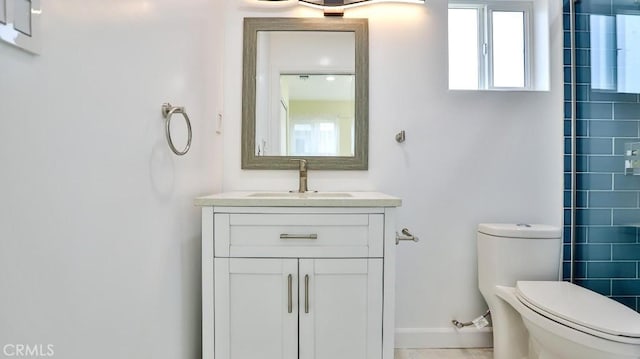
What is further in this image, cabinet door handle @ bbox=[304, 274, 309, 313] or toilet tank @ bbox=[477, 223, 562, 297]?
toilet tank @ bbox=[477, 223, 562, 297]

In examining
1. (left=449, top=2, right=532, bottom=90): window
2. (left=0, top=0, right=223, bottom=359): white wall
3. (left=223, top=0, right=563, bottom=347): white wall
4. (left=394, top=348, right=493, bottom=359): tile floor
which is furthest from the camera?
(left=449, top=2, right=532, bottom=90): window

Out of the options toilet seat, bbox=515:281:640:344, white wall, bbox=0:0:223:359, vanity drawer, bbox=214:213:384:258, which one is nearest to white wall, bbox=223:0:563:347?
toilet seat, bbox=515:281:640:344

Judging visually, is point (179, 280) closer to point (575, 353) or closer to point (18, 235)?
point (18, 235)

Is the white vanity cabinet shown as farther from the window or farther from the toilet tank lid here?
the window

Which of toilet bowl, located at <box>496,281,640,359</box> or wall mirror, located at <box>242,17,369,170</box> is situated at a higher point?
wall mirror, located at <box>242,17,369,170</box>

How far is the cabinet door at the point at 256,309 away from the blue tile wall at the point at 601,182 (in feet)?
5.14

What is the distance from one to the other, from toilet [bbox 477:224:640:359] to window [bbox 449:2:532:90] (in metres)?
0.86

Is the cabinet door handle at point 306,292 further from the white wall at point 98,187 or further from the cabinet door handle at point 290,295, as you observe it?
the white wall at point 98,187

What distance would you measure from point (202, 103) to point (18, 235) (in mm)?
975

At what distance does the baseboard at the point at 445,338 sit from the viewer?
1.72 meters

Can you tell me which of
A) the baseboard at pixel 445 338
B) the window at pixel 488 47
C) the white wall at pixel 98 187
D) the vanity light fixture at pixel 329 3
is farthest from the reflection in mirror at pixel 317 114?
the baseboard at pixel 445 338

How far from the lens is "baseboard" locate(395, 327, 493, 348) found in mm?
1720

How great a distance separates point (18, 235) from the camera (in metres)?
0.59

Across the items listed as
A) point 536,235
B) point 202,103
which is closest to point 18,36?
point 202,103
